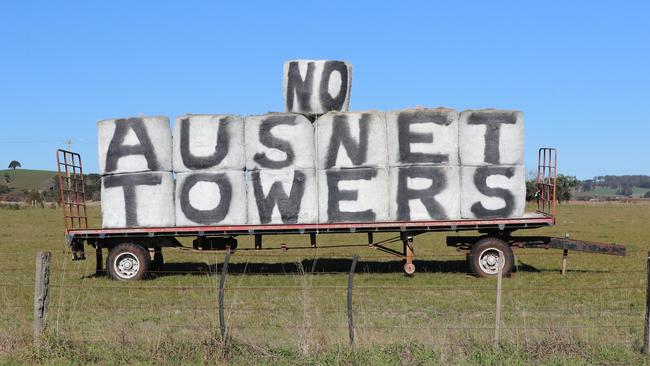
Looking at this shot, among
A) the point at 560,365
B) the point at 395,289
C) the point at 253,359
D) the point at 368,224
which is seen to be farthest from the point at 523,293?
the point at 253,359

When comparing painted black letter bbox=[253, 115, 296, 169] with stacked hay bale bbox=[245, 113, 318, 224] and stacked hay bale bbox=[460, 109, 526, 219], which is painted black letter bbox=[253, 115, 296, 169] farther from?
stacked hay bale bbox=[460, 109, 526, 219]

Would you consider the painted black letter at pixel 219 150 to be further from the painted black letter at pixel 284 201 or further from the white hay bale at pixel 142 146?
the painted black letter at pixel 284 201

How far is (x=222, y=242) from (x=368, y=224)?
362 cm

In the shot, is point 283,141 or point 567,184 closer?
point 283,141

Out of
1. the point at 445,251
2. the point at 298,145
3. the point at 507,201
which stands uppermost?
the point at 298,145

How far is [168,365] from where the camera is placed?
29.4ft

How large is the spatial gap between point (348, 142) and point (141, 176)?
15.7 feet

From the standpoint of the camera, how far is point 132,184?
1722 centimetres

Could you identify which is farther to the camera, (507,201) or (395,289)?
(507,201)

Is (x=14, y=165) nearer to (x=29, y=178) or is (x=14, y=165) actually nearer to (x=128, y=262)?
(x=29, y=178)

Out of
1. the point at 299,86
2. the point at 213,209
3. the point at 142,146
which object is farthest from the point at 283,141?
the point at 142,146

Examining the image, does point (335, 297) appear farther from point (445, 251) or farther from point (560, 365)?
point (445, 251)

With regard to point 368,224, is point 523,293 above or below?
below

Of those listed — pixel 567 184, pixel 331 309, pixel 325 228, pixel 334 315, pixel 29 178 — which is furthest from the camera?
pixel 29 178
